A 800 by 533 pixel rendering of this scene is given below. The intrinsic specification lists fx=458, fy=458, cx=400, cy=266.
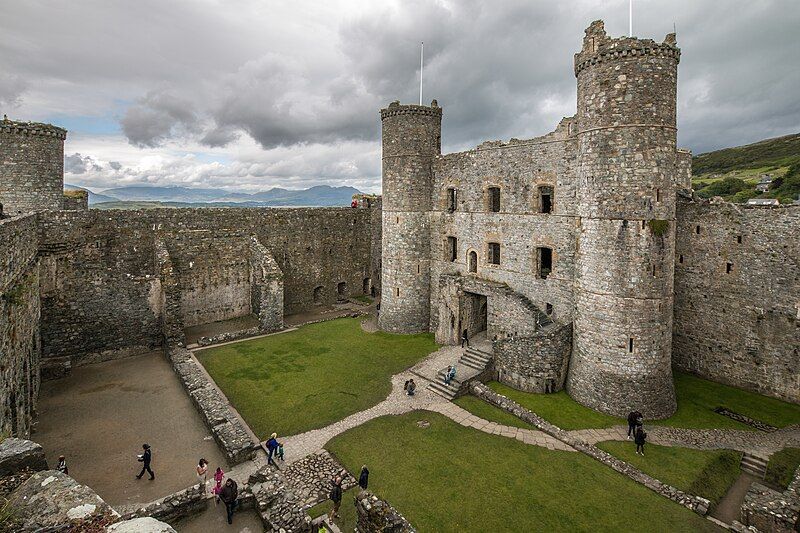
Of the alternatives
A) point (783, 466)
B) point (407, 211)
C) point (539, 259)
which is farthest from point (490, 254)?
point (783, 466)

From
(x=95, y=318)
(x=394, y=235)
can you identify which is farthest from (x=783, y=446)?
(x=95, y=318)

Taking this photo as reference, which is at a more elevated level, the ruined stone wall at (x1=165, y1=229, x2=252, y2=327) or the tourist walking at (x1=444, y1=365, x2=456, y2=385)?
the ruined stone wall at (x1=165, y1=229, x2=252, y2=327)

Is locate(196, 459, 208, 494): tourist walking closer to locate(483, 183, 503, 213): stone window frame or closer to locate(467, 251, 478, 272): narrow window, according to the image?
locate(467, 251, 478, 272): narrow window

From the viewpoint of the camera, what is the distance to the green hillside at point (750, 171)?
34.6 m

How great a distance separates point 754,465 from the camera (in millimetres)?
13445

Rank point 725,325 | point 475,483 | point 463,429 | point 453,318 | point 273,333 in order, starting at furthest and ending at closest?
point 273,333 < point 453,318 < point 725,325 < point 463,429 < point 475,483

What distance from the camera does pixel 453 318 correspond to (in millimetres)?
22750

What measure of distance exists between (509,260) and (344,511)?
1396 cm

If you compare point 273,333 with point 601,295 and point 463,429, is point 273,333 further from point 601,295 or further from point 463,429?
point 601,295

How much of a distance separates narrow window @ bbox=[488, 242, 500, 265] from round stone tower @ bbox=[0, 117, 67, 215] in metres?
22.3

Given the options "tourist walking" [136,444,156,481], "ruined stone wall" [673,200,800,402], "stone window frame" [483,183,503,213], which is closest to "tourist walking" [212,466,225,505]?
"tourist walking" [136,444,156,481]

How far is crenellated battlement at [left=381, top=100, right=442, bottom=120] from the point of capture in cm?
2389

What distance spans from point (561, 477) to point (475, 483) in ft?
8.02

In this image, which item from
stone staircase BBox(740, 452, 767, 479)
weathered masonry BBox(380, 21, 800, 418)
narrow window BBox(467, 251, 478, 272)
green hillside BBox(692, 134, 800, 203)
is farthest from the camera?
green hillside BBox(692, 134, 800, 203)
